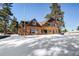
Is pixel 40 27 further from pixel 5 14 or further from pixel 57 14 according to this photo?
pixel 5 14

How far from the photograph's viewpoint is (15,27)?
307 cm

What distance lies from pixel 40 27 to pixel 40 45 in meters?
0.26

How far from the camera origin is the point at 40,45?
3.01m

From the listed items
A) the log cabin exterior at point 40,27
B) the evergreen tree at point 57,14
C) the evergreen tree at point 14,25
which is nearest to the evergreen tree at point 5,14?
the evergreen tree at point 14,25

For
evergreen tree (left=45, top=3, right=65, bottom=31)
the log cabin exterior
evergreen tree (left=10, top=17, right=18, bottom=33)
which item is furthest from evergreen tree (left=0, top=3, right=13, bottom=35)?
evergreen tree (left=45, top=3, right=65, bottom=31)

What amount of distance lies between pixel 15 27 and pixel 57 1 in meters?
0.68

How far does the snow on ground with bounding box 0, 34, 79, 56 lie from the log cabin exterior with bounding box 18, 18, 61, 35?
7 cm

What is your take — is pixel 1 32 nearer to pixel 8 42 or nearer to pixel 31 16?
pixel 8 42

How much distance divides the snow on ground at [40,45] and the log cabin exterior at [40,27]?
70 millimetres

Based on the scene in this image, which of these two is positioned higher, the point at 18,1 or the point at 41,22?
the point at 18,1

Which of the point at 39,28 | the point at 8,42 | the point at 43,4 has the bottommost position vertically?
the point at 8,42

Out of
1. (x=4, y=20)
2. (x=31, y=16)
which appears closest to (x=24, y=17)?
(x=31, y=16)

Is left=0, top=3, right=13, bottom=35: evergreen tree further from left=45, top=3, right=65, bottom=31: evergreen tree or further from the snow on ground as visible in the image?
left=45, top=3, right=65, bottom=31: evergreen tree

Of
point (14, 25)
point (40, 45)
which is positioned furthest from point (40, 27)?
point (14, 25)
